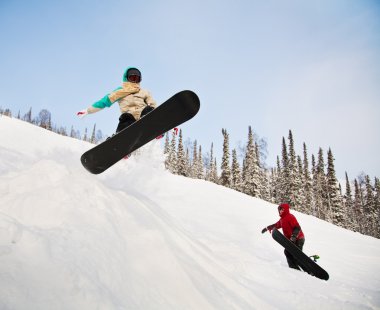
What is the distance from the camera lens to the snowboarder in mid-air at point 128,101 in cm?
554

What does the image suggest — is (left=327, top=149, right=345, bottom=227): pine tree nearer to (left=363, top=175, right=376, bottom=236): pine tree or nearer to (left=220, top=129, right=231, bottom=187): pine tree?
(left=220, top=129, right=231, bottom=187): pine tree

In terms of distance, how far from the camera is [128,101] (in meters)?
5.60

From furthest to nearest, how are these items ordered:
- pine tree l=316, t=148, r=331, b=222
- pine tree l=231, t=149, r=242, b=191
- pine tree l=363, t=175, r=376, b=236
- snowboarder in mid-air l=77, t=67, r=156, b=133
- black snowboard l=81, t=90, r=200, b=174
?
1. pine tree l=363, t=175, r=376, b=236
2. pine tree l=316, t=148, r=331, b=222
3. pine tree l=231, t=149, r=242, b=191
4. snowboarder in mid-air l=77, t=67, r=156, b=133
5. black snowboard l=81, t=90, r=200, b=174

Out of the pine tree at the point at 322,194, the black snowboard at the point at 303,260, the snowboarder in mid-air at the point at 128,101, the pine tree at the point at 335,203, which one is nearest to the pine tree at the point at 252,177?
the pine tree at the point at 335,203

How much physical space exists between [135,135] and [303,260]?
4780 millimetres

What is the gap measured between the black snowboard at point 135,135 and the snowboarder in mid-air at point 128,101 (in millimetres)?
1063

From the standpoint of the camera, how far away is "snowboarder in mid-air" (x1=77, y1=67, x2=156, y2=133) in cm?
554

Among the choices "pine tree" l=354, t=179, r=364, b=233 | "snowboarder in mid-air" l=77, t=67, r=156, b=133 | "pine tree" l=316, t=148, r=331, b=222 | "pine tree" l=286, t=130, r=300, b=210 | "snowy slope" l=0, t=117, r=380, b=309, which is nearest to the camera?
"snowy slope" l=0, t=117, r=380, b=309

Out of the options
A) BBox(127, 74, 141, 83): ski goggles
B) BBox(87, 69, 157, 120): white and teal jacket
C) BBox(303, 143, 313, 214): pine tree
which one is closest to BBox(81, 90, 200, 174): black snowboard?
BBox(87, 69, 157, 120): white and teal jacket

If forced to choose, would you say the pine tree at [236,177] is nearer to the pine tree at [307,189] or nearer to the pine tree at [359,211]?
the pine tree at [307,189]

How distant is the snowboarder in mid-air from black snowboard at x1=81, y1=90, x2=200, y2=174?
41.8 inches

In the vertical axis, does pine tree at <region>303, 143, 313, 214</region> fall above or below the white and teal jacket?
above

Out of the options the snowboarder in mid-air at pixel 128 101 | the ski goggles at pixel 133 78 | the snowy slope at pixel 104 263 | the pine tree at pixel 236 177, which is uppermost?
the pine tree at pixel 236 177

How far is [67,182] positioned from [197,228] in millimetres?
5862
